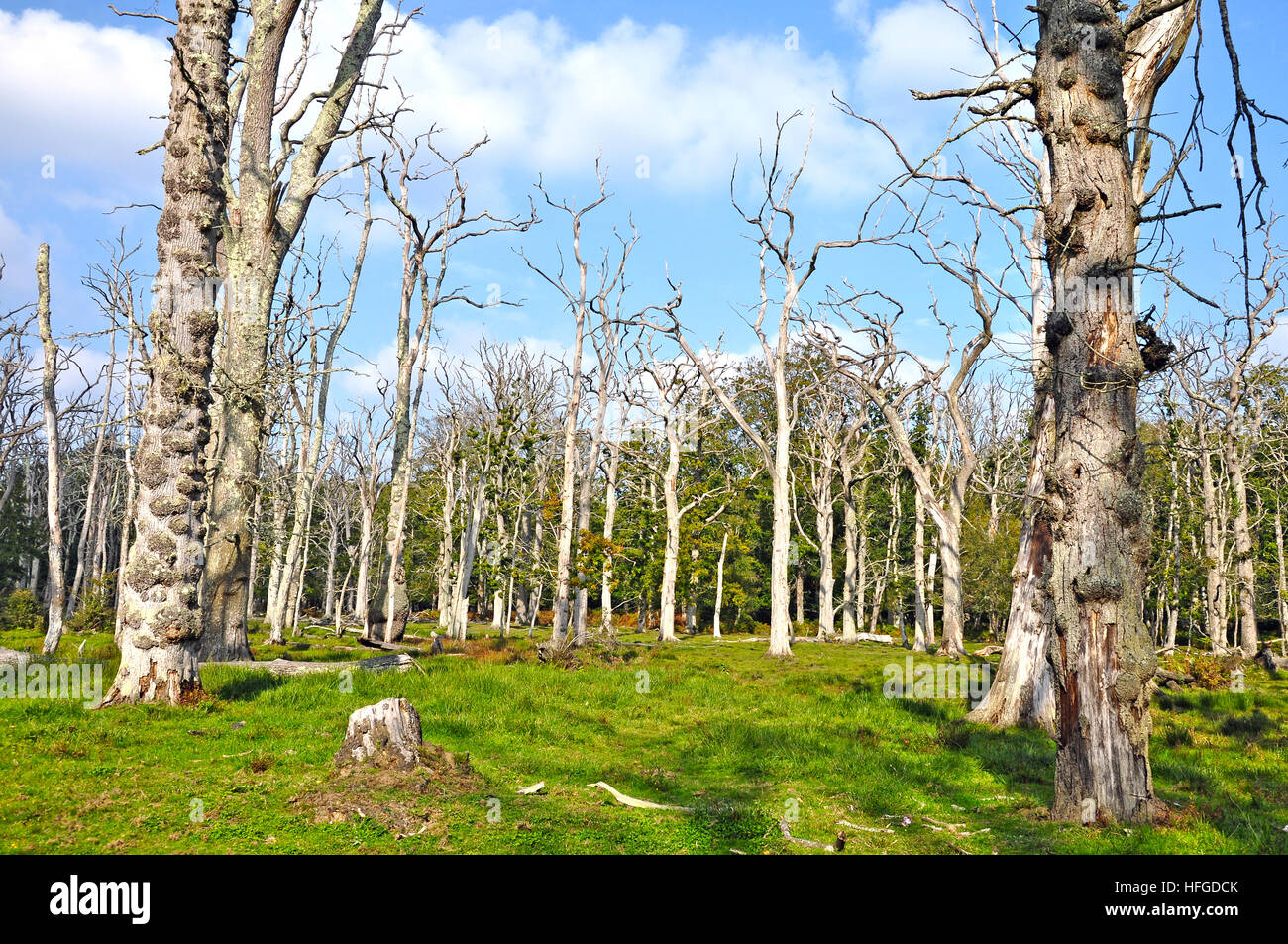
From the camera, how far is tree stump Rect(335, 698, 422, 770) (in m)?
6.33

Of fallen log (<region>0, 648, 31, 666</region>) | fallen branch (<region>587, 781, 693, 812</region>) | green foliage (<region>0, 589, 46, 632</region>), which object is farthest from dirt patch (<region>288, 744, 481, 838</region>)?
green foliage (<region>0, 589, 46, 632</region>)

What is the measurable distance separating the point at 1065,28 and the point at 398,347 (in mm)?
19565

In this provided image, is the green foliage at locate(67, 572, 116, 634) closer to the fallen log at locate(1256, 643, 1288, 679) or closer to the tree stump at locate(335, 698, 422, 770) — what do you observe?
the tree stump at locate(335, 698, 422, 770)

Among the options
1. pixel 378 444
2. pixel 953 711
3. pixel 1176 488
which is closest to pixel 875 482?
pixel 1176 488

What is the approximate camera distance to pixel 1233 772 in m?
8.45

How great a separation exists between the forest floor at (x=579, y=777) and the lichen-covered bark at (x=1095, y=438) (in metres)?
0.60

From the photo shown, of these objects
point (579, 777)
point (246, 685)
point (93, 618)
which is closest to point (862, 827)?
point (579, 777)

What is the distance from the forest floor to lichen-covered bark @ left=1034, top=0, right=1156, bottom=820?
0.60 metres

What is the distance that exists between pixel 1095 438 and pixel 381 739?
21.0 ft

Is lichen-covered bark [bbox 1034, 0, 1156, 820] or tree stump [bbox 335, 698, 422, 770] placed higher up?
lichen-covered bark [bbox 1034, 0, 1156, 820]

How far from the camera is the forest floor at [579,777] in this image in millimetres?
5199

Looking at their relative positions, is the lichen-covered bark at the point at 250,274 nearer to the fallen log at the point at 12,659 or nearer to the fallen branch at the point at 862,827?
the fallen log at the point at 12,659

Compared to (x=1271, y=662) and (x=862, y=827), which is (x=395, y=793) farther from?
(x=1271, y=662)
